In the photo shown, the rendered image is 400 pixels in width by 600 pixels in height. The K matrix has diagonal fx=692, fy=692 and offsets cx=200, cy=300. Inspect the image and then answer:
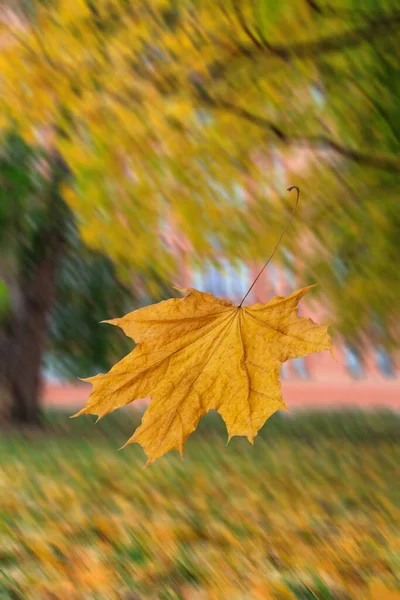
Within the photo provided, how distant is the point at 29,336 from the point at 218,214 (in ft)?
11.7

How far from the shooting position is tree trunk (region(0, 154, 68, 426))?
6344 mm

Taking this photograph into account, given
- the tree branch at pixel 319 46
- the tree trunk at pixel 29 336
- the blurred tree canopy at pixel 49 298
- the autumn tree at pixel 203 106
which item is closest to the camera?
the tree branch at pixel 319 46

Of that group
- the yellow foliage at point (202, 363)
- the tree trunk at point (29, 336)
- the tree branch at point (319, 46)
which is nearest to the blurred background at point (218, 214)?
the tree branch at point (319, 46)

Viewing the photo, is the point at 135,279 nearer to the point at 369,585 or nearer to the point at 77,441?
the point at 77,441

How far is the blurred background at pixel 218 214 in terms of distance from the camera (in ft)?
7.22

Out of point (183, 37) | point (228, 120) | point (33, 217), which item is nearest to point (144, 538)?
point (228, 120)

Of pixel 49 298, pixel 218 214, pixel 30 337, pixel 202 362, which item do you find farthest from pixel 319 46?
pixel 30 337

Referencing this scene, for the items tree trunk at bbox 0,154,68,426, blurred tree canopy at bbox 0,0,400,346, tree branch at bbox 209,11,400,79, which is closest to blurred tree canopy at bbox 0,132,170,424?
tree trunk at bbox 0,154,68,426

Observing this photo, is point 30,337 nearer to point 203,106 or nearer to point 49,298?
point 49,298

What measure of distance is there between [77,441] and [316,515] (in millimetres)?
3002

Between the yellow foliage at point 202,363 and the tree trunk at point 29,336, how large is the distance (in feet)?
16.7

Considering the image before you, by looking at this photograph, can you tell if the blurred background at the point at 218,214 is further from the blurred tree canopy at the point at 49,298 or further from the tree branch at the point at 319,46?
the blurred tree canopy at the point at 49,298

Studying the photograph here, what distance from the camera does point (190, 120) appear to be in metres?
3.06

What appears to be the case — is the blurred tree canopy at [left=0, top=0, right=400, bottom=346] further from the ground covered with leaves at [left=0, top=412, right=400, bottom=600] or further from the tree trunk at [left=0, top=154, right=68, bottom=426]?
Result: the tree trunk at [left=0, top=154, right=68, bottom=426]
